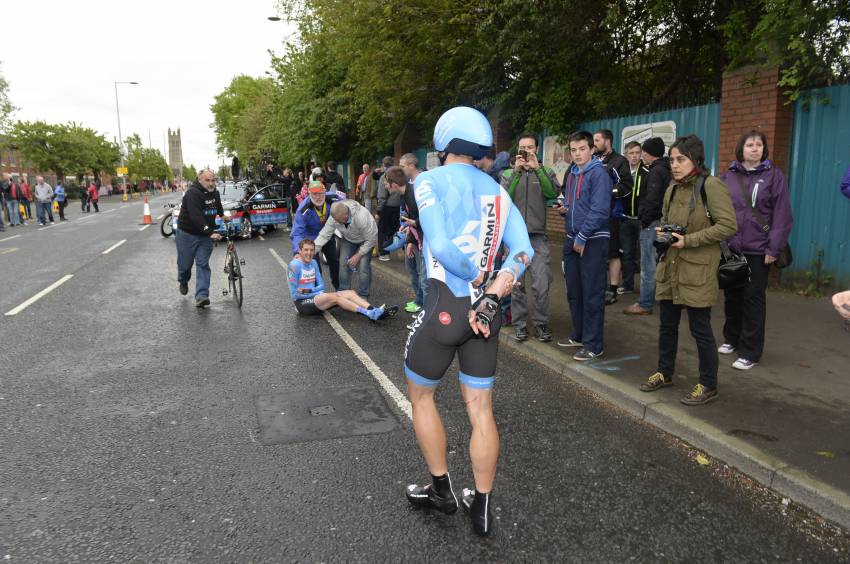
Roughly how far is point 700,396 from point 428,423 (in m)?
2.37

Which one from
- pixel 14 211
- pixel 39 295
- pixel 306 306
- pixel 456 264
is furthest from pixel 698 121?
pixel 14 211

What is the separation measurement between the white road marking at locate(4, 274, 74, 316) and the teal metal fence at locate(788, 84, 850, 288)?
10.5 m

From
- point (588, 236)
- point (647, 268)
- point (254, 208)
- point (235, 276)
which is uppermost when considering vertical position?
point (588, 236)

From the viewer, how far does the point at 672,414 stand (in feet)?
13.5

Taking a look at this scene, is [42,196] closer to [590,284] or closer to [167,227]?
[167,227]

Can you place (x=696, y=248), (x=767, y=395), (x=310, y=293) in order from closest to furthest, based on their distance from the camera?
1. (x=696, y=248)
2. (x=767, y=395)
3. (x=310, y=293)

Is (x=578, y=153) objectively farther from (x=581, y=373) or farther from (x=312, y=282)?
(x=312, y=282)

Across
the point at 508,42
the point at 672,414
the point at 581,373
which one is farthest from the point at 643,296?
the point at 508,42

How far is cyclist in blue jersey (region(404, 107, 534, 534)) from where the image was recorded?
266 cm

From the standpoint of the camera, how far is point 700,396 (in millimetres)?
4270

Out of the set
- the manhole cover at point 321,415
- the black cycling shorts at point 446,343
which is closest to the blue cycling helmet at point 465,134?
the black cycling shorts at point 446,343

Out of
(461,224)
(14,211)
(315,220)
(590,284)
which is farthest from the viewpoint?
(14,211)

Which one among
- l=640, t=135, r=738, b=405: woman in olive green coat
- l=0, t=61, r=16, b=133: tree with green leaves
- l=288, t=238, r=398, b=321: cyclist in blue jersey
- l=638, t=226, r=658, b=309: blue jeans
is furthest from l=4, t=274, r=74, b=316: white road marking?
l=0, t=61, r=16, b=133: tree with green leaves

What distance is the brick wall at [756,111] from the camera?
7.77 m
